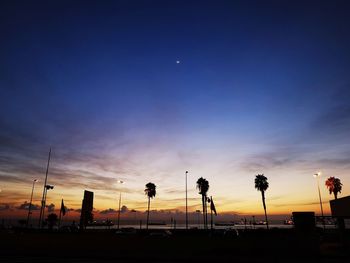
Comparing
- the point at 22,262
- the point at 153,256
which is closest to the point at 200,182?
the point at 153,256

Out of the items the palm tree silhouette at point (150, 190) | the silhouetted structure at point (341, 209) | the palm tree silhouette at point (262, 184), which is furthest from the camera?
the palm tree silhouette at point (150, 190)

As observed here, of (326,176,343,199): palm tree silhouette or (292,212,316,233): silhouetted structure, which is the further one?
(326,176,343,199): palm tree silhouette

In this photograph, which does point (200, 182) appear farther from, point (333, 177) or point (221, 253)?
point (221, 253)

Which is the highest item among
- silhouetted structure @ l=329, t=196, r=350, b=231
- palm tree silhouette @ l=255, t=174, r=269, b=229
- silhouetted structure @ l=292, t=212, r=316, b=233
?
palm tree silhouette @ l=255, t=174, r=269, b=229

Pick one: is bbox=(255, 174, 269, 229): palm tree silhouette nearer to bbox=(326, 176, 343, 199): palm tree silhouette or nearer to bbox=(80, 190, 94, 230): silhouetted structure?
bbox=(326, 176, 343, 199): palm tree silhouette

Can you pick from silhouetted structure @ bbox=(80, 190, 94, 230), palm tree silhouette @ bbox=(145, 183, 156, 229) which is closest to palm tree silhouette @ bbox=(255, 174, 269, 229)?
palm tree silhouette @ bbox=(145, 183, 156, 229)

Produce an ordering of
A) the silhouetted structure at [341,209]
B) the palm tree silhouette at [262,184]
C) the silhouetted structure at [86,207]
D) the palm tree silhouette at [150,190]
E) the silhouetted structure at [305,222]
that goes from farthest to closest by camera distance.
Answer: the palm tree silhouette at [150,190] → the palm tree silhouette at [262,184] → the silhouetted structure at [86,207] → the silhouetted structure at [341,209] → the silhouetted structure at [305,222]

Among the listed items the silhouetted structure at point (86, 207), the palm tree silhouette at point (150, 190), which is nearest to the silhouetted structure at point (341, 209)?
the silhouetted structure at point (86, 207)

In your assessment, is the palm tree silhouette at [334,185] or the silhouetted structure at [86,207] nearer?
the silhouetted structure at [86,207]

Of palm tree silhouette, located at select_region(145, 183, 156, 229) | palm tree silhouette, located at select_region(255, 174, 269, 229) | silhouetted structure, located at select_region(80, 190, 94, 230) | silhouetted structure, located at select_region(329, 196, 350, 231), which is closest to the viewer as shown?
silhouetted structure, located at select_region(329, 196, 350, 231)

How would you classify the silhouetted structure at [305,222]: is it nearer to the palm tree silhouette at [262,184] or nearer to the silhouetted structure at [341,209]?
the silhouetted structure at [341,209]

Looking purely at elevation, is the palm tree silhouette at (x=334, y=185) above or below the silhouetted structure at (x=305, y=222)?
above

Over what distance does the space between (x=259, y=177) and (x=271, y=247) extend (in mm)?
60507

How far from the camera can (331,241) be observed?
133 feet
